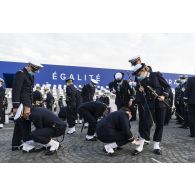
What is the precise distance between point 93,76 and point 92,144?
1213cm

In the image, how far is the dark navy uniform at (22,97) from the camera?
5656 mm

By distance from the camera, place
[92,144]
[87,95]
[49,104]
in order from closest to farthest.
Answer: [92,144] < [87,95] < [49,104]

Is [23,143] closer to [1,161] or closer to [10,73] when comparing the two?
[1,161]

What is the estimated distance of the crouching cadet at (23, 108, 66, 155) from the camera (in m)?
5.52

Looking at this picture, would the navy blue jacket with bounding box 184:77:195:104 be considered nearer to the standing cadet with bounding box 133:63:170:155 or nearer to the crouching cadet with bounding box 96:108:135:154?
the standing cadet with bounding box 133:63:170:155

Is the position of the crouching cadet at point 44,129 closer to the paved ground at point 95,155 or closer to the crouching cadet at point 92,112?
the paved ground at point 95,155

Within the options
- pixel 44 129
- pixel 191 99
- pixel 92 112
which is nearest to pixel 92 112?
pixel 92 112

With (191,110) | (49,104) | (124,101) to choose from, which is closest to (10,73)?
(49,104)

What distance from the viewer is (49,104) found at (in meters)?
14.1

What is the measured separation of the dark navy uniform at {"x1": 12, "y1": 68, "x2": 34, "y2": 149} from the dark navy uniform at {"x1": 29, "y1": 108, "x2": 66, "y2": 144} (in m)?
0.31

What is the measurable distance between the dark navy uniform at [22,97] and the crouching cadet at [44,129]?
0.26 metres

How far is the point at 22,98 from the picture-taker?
579cm

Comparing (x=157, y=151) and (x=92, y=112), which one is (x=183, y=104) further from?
(x=157, y=151)

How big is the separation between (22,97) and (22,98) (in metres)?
0.02
